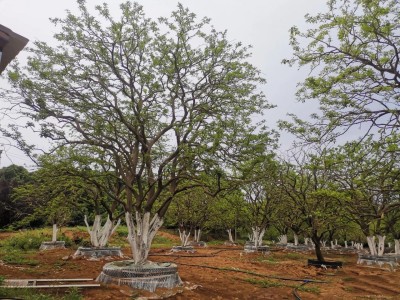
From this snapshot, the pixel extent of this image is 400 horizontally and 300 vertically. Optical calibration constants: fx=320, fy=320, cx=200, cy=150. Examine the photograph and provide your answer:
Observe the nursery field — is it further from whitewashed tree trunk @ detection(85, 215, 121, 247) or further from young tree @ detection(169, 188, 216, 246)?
young tree @ detection(169, 188, 216, 246)

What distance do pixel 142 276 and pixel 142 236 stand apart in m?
1.83

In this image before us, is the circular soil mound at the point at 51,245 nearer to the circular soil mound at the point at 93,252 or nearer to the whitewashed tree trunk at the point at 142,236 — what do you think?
the circular soil mound at the point at 93,252

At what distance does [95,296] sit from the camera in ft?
29.5

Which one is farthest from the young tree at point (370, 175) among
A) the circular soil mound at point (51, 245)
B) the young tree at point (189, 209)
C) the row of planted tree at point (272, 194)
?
the circular soil mound at point (51, 245)

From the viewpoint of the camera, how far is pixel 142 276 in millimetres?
10375

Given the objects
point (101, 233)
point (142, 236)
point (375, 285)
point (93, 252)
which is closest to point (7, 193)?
point (101, 233)

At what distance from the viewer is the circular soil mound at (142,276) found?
10.2 meters

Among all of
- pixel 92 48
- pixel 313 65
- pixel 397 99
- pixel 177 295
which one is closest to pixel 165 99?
pixel 92 48

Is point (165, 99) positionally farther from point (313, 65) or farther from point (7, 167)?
point (7, 167)

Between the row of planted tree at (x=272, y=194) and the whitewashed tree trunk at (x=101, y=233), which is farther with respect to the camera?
the whitewashed tree trunk at (x=101, y=233)

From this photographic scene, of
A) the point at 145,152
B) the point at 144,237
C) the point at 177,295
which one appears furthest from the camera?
the point at 145,152

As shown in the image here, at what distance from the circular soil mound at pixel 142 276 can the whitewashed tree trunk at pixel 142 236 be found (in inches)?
36.8

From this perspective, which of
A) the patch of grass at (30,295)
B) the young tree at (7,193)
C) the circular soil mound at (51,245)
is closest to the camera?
the patch of grass at (30,295)

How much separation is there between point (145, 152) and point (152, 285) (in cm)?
511
